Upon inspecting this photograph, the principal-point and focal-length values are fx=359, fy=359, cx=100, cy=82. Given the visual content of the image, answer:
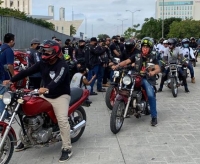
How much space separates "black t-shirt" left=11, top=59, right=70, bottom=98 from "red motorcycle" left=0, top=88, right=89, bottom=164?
247mm

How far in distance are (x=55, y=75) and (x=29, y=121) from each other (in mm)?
727

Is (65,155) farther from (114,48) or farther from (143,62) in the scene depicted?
(114,48)

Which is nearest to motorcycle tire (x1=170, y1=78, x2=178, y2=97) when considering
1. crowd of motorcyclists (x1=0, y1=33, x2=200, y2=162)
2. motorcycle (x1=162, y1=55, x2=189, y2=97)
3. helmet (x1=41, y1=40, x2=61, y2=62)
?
motorcycle (x1=162, y1=55, x2=189, y2=97)

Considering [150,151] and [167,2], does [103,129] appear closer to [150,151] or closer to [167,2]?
[150,151]

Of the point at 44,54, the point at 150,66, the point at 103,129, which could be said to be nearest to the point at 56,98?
the point at 44,54

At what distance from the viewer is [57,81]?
195 inches

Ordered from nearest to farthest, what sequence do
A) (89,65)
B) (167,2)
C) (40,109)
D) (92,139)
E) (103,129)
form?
(40,109) < (92,139) < (103,129) < (89,65) < (167,2)

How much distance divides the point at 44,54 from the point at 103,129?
240cm

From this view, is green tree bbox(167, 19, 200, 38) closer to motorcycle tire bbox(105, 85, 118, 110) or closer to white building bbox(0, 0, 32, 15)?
motorcycle tire bbox(105, 85, 118, 110)

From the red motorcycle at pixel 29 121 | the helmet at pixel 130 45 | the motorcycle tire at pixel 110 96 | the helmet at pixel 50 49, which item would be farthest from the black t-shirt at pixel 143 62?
the helmet at pixel 50 49

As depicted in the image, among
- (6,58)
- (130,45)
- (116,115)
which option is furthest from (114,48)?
(116,115)

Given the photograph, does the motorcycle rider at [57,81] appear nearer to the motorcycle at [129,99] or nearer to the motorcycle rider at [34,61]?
the motorcycle at [129,99]

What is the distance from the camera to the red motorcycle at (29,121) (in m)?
4.67

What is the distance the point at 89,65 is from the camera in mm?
11070
